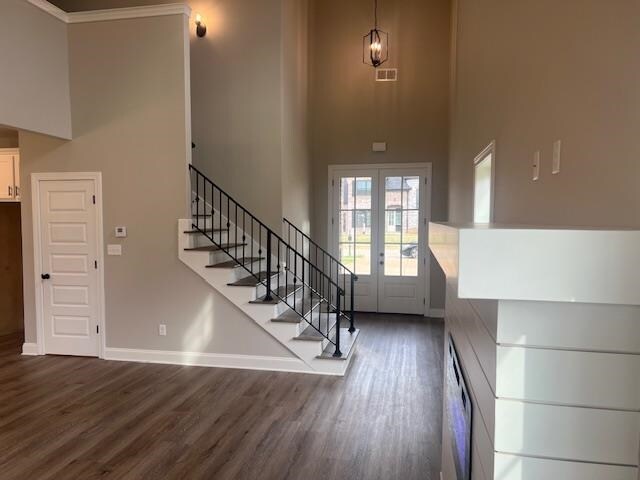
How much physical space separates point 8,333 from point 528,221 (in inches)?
270

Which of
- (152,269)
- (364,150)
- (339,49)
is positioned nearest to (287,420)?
(152,269)

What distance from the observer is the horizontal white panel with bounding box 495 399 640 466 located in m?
0.80

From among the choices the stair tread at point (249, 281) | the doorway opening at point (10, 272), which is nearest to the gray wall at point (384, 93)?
the stair tread at point (249, 281)

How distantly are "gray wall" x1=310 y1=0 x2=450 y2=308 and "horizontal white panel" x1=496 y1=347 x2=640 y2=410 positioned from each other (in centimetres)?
597

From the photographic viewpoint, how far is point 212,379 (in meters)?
4.22

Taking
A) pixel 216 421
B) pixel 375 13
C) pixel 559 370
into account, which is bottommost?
pixel 216 421

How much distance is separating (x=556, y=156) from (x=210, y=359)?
13.5ft

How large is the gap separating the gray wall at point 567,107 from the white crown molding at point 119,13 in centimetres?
339

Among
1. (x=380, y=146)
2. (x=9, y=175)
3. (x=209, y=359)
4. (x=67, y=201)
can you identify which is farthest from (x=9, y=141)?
(x=380, y=146)

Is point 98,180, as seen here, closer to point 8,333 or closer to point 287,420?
point 8,333

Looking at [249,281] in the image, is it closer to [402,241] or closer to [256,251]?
[256,251]

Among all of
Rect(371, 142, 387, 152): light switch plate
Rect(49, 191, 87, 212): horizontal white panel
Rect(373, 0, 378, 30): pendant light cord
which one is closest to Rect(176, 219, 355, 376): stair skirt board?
Rect(49, 191, 87, 212): horizontal white panel

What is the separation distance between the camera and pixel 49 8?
14.4 feet

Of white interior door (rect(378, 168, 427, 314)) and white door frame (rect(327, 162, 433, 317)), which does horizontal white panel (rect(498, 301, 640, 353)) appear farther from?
white interior door (rect(378, 168, 427, 314))
